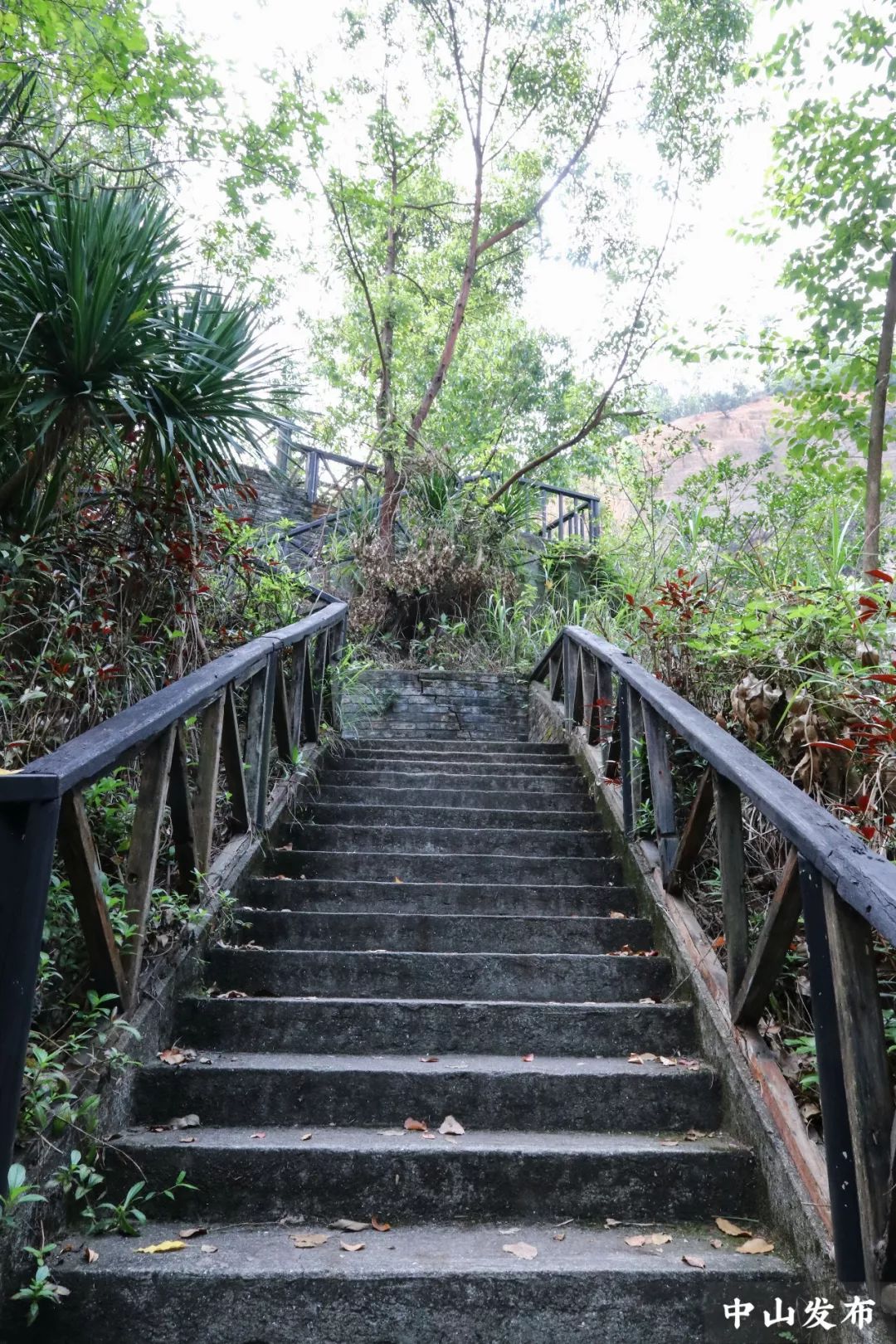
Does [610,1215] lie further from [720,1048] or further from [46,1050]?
[46,1050]

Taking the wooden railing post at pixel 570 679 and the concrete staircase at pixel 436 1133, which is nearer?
the concrete staircase at pixel 436 1133

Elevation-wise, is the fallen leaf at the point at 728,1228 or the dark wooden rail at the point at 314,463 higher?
the dark wooden rail at the point at 314,463

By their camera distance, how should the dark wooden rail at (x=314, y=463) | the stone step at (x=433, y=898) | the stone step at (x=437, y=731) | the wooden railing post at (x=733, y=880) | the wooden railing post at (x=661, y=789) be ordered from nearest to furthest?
the wooden railing post at (x=733, y=880) → the wooden railing post at (x=661, y=789) → the stone step at (x=433, y=898) → the stone step at (x=437, y=731) → the dark wooden rail at (x=314, y=463)

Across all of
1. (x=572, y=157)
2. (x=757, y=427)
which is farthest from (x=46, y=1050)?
(x=757, y=427)

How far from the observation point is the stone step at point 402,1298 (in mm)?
1679

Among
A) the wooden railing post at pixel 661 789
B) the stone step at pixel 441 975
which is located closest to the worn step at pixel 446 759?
the wooden railing post at pixel 661 789

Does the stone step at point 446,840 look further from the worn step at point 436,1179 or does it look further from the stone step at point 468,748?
the worn step at point 436,1179

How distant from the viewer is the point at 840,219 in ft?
19.0

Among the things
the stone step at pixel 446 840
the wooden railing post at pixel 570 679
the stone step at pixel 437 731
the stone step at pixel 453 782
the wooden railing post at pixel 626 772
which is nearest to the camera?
the wooden railing post at pixel 626 772

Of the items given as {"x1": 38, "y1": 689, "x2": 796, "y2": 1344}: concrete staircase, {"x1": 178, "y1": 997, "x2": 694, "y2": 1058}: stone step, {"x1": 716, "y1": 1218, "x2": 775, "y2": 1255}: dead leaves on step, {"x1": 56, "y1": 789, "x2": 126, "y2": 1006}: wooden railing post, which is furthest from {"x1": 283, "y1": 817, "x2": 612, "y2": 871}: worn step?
{"x1": 716, "y1": 1218, "x2": 775, "y2": 1255}: dead leaves on step

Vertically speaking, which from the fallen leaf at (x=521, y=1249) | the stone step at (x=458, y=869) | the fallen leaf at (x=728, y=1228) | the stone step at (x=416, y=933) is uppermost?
the stone step at (x=458, y=869)

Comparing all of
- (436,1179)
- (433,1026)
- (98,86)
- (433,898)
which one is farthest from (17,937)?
(98,86)

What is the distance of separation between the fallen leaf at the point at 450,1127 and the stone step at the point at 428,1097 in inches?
0.7

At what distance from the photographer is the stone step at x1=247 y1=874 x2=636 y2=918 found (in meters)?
3.38
